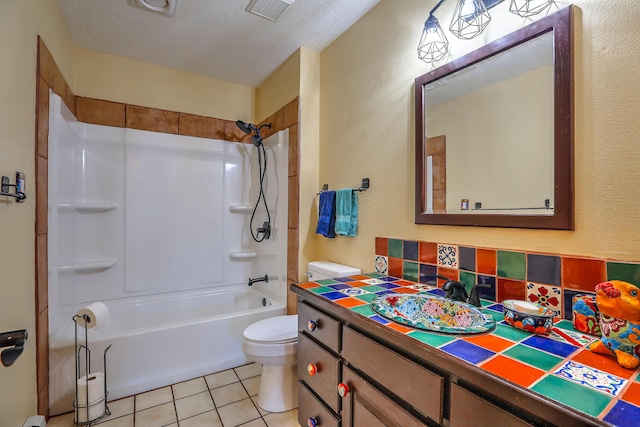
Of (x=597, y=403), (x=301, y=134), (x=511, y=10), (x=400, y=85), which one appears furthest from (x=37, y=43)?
(x=597, y=403)

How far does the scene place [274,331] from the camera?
1923 millimetres

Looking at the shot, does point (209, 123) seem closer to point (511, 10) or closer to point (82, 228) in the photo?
point (82, 228)

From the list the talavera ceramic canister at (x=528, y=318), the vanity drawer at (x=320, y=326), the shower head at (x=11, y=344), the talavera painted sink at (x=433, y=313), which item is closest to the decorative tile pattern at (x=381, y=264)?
the talavera painted sink at (x=433, y=313)

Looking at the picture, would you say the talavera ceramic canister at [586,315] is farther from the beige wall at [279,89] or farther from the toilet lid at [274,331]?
the beige wall at [279,89]

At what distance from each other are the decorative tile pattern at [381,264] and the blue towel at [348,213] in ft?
0.86

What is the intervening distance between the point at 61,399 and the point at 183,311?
1.04 m

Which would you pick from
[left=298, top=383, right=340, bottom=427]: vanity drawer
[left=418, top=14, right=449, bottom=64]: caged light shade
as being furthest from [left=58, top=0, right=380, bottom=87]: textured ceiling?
[left=298, top=383, right=340, bottom=427]: vanity drawer

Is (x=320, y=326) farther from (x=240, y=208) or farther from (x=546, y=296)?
(x=240, y=208)

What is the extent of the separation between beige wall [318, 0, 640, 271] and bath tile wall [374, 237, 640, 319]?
4 centimetres

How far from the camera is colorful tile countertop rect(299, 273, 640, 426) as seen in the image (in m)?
0.59

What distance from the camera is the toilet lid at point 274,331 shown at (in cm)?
181

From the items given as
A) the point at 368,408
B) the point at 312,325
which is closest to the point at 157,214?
the point at 312,325

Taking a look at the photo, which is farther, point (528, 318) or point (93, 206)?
point (93, 206)

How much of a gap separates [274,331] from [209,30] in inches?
84.1
